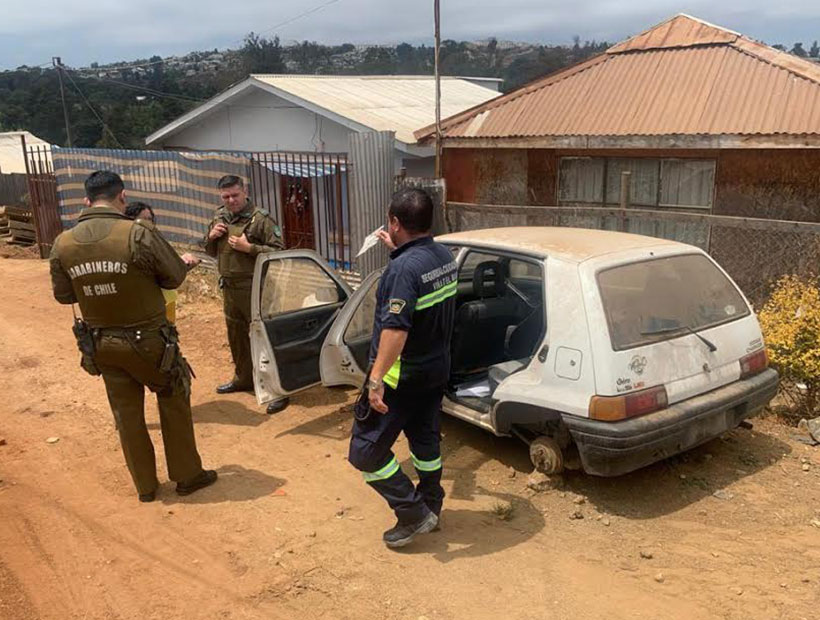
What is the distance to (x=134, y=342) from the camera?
3945 millimetres

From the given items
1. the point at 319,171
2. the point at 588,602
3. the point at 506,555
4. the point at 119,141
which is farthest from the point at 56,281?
the point at 119,141

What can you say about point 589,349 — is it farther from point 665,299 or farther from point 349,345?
point 349,345

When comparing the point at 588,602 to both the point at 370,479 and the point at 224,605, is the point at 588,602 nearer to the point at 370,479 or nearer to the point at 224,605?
the point at 370,479

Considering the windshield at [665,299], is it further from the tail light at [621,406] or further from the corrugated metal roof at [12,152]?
the corrugated metal roof at [12,152]

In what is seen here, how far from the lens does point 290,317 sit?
17.3 ft

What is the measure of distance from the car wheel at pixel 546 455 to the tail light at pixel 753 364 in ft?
4.00

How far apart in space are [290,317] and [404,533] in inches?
87.4

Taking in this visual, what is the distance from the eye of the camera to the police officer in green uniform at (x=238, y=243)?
5.64m

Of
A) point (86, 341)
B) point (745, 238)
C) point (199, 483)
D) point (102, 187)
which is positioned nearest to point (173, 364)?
point (86, 341)

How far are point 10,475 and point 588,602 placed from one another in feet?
12.4

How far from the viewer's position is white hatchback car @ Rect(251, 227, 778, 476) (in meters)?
3.66

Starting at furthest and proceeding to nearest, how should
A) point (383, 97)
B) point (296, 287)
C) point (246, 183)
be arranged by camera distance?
1. point (383, 97)
2. point (246, 183)
3. point (296, 287)

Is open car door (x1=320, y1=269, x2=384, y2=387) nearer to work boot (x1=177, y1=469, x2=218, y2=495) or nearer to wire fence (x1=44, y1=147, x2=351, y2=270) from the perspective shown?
work boot (x1=177, y1=469, x2=218, y2=495)

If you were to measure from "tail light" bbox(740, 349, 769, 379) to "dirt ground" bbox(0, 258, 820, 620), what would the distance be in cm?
62
